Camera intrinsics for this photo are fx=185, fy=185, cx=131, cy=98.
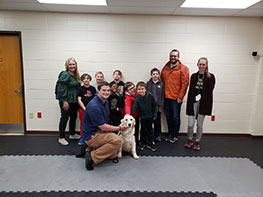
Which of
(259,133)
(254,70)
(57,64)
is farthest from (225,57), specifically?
(57,64)

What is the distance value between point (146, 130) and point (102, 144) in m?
0.99

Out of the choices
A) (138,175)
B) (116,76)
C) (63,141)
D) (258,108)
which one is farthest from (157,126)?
(258,108)

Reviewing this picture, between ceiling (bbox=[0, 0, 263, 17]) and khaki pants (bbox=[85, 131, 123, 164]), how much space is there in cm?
223

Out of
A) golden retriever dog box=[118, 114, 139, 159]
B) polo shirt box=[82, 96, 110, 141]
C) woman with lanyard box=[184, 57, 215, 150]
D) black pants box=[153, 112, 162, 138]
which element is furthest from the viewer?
black pants box=[153, 112, 162, 138]

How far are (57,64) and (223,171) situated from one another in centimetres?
359

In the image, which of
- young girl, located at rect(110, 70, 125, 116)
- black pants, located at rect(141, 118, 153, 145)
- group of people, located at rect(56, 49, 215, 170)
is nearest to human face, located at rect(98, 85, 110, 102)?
group of people, located at rect(56, 49, 215, 170)

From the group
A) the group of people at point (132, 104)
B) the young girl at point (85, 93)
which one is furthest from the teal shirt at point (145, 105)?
the young girl at point (85, 93)

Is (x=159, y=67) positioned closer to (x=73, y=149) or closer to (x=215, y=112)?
(x=215, y=112)

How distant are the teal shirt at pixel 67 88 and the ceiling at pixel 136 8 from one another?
1283mm

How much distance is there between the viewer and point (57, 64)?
Result: 153 inches

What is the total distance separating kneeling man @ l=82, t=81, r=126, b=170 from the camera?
2.59 meters

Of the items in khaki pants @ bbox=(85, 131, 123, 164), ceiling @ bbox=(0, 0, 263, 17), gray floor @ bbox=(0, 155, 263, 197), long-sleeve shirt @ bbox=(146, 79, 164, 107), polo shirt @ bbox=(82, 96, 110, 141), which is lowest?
gray floor @ bbox=(0, 155, 263, 197)

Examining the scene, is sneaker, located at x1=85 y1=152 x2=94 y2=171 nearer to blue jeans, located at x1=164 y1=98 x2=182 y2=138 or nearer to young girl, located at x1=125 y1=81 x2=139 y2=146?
young girl, located at x1=125 y1=81 x2=139 y2=146

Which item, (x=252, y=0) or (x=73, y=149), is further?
(x=73, y=149)
